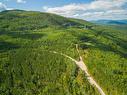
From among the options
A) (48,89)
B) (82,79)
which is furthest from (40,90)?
(82,79)

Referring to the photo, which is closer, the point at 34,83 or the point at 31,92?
the point at 31,92

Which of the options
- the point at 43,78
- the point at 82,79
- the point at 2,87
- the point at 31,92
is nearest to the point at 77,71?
the point at 82,79

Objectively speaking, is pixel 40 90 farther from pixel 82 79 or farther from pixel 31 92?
pixel 82 79

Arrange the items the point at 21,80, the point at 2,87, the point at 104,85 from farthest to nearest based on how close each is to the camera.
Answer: the point at 21,80
the point at 2,87
the point at 104,85

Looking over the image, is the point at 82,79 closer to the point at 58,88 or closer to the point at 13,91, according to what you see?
the point at 58,88

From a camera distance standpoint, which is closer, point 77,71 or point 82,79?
point 82,79

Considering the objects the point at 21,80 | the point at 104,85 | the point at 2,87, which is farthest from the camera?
the point at 21,80

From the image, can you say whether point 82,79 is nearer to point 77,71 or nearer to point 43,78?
point 77,71
